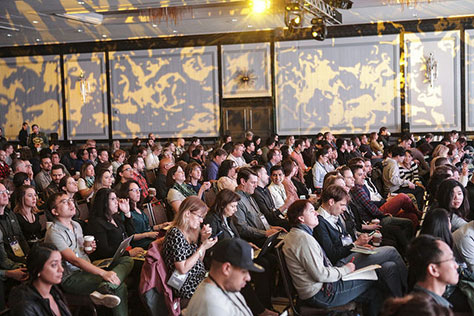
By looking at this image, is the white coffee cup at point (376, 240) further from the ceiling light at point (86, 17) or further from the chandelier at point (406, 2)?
the ceiling light at point (86, 17)

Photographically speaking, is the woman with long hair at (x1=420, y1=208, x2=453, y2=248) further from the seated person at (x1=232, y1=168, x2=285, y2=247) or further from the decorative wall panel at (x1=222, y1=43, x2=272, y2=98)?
the decorative wall panel at (x1=222, y1=43, x2=272, y2=98)

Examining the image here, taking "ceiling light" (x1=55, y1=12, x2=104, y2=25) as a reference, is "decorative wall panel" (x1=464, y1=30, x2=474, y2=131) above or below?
below

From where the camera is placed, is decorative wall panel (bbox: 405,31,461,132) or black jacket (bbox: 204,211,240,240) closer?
black jacket (bbox: 204,211,240,240)

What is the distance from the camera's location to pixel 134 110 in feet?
56.7

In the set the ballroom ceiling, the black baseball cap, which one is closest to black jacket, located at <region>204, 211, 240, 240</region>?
the black baseball cap

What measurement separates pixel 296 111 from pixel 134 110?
5.00 metres

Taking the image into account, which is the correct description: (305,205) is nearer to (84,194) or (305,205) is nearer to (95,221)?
(95,221)

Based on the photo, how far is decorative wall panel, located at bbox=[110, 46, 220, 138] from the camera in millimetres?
16766

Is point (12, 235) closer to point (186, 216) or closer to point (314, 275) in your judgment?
point (186, 216)

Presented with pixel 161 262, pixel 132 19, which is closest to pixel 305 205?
pixel 161 262

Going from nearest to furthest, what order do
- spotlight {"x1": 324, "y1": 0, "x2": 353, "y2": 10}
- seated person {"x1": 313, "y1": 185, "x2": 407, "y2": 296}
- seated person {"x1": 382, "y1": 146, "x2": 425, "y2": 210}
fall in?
seated person {"x1": 313, "y1": 185, "x2": 407, "y2": 296} < seated person {"x1": 382, "y1": 146, "x2": 425, "y2": 210} < spotlight {"x1": 324, "y1": 0, "x2": 353, "y2": 10}

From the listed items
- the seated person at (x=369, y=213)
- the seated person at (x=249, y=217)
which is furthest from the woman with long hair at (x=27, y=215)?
the seated person at (x=369, y=213)

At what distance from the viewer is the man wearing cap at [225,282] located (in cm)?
260

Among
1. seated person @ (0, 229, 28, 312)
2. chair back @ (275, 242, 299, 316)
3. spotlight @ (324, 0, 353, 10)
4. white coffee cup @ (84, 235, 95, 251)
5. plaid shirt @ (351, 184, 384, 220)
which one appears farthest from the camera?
spotlight @ (324, 0, 353, 10)
